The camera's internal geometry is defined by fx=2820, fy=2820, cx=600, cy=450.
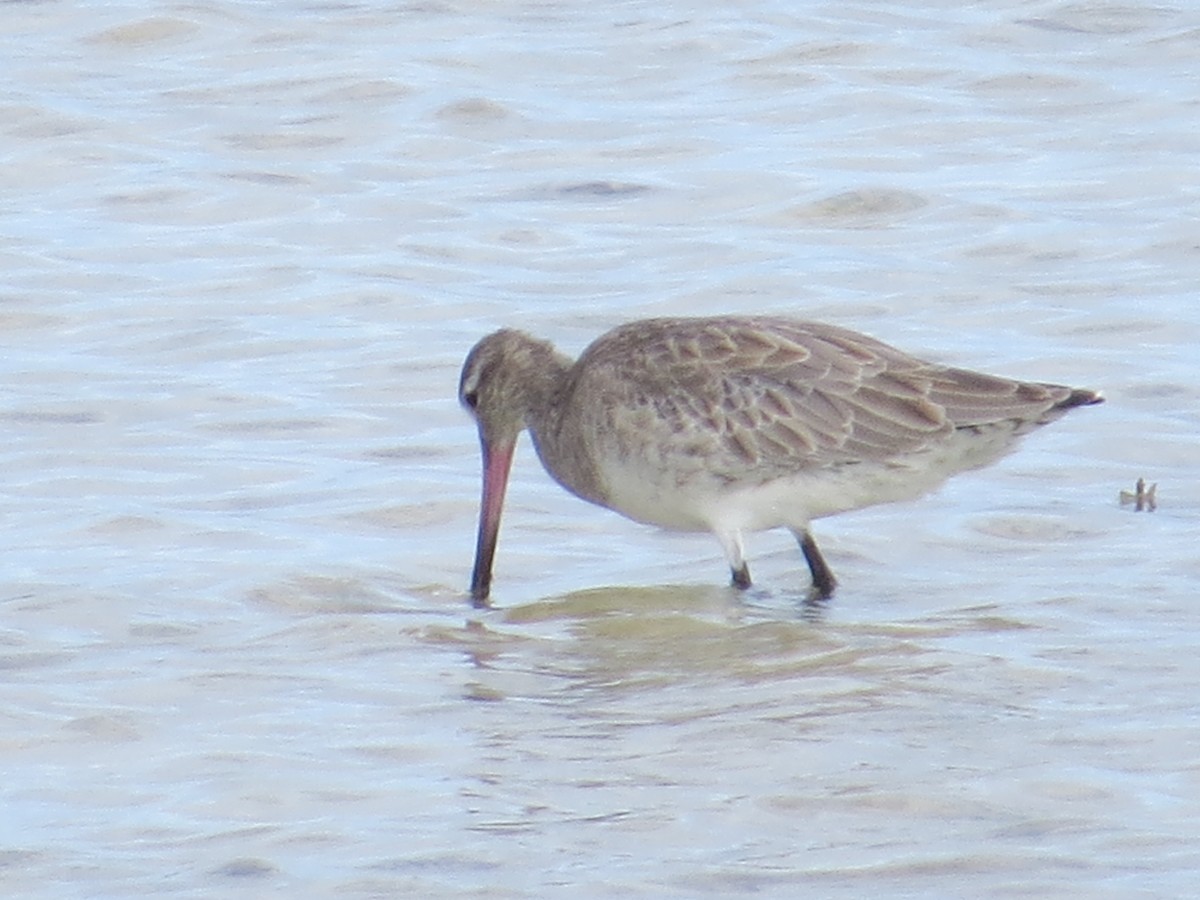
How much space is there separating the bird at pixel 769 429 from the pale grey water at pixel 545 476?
0.92 ft

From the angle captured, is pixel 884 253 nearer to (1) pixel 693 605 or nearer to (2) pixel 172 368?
(2) pixel 172 368

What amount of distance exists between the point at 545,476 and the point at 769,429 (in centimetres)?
188

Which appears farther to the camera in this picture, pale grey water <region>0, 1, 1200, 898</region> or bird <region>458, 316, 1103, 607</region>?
bird <region>458, 316, 1103, 607</region>

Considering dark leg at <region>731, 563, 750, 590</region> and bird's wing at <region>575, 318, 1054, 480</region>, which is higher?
bird's wing at <region>575, 318, 1054, 480</region>

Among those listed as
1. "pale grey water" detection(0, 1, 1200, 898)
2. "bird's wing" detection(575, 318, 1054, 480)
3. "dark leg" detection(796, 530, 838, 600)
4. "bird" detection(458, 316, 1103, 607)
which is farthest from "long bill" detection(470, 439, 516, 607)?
"dark leg" detection(796, 530, 838, 600)

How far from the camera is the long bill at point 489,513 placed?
Answer: 31.5 feet

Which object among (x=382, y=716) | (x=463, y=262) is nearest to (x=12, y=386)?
(x=463, y=262)

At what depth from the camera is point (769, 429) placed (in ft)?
31.7

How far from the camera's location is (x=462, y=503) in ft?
35.0

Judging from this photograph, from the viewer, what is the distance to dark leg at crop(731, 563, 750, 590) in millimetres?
9602

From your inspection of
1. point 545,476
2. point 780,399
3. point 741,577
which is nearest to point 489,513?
point 741,577

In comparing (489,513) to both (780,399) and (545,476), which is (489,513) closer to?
(780,399)

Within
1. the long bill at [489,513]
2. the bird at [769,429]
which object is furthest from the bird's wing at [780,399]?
the long bill at [489,513]

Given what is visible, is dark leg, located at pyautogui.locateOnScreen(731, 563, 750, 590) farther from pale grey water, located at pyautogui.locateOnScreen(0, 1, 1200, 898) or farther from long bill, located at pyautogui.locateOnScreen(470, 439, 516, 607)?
long bill, located at pyautogui.locateOnScreen(470, 439, 516, 607)
